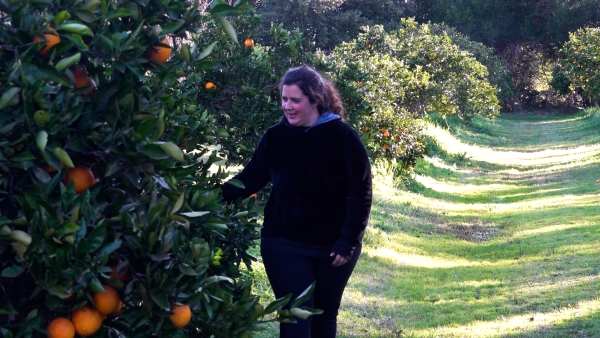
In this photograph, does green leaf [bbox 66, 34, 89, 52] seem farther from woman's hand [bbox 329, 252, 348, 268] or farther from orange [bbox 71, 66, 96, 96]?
woman's hand [bbox 329, 252, 348, 268]

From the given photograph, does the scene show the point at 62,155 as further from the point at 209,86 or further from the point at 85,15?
the point at 209,86

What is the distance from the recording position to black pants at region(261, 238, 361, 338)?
13.1 feet

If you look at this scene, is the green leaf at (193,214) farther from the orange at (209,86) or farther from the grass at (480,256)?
the orange at (209,86)

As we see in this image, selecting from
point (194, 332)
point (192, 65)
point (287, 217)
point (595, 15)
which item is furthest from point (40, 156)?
point (595, 15)

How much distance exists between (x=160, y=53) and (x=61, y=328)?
2.84ft

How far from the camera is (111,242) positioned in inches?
86.6

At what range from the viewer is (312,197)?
4.01 metres

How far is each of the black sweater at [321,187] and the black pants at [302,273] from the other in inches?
2.2

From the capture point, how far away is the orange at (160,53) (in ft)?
7.81

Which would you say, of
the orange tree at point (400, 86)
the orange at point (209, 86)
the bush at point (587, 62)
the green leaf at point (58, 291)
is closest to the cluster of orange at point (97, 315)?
the green leaf at point (58, 291)

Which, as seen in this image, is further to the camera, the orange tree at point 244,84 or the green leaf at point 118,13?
the orange tree at point 244,84

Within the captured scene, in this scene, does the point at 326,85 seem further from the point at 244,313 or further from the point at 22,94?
the point at 22,94

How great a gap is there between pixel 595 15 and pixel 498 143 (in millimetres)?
20821

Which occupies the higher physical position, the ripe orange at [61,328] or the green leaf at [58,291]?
the green leaf at [58,291]
